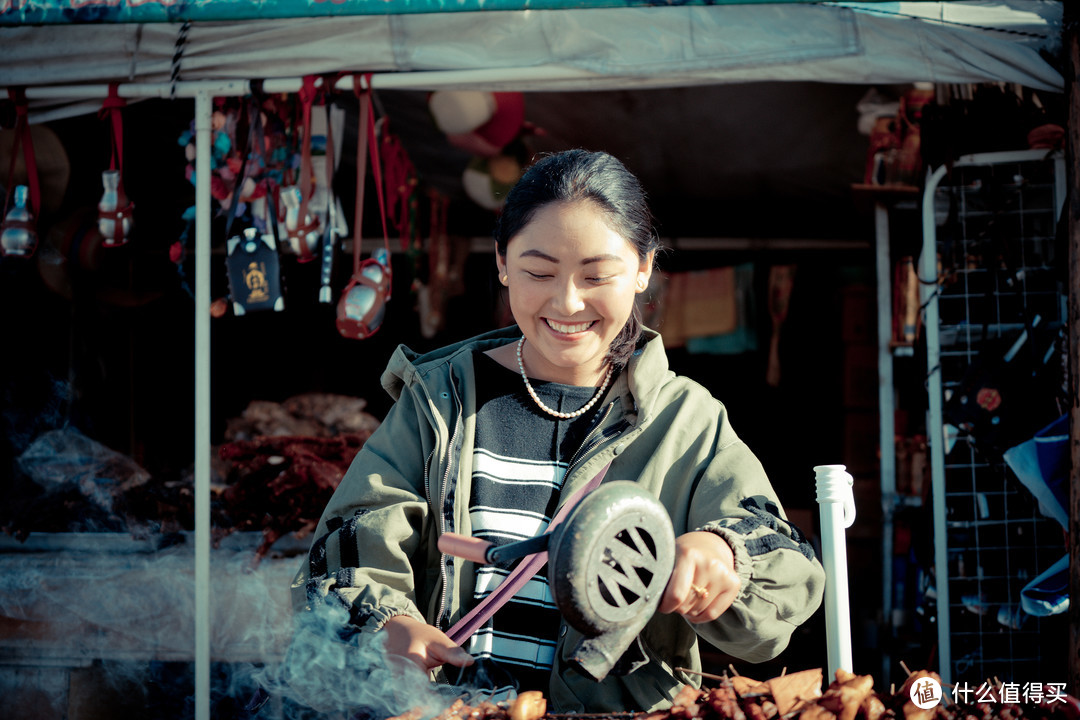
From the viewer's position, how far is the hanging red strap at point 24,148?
3156 mm

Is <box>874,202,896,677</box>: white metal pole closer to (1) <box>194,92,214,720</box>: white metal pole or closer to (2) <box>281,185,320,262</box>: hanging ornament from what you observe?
(2) <box>281,185,320,262</box>: hanging ornament

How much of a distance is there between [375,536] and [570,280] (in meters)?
0.65

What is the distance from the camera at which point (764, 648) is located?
1.57 meters

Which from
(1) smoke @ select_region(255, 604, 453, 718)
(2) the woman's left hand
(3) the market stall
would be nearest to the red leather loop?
(3) the market stall

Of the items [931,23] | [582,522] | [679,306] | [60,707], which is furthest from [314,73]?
[679,306]

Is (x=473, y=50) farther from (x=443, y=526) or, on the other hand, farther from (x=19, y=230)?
(x=19, y=230)

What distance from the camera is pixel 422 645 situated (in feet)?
4.71

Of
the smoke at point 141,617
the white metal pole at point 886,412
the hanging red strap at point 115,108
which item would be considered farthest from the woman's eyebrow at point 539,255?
the white metal pole at point 886,412

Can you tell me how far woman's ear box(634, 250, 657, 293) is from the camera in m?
1.78

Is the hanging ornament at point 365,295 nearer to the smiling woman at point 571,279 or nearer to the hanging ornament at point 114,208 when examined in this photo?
the hanging ornament at point 114,208

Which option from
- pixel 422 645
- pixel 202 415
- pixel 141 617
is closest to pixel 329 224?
pixel 202 415

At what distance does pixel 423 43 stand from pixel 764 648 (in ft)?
7.74

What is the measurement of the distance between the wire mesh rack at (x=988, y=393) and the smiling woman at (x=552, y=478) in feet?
6.63

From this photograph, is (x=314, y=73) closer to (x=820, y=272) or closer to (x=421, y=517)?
(x=421, y=517)
